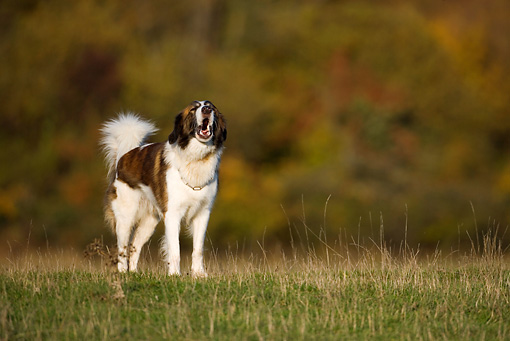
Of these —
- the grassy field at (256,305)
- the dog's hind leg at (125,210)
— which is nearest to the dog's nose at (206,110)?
the dog's hind leg at (125,210)

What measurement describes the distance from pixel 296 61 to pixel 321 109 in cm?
409

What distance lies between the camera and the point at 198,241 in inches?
330

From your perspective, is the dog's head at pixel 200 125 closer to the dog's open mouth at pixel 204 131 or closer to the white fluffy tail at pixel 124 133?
the dog's open mouth at pixel 204 131

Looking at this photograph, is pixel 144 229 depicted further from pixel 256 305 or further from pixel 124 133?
pixel 256 305

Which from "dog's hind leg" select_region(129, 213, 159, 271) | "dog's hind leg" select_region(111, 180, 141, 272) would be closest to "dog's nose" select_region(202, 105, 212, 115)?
"dog's hind leg" select_region(111, 180, 141, 272)

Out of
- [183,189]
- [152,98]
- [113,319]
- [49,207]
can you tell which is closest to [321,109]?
[152,98]

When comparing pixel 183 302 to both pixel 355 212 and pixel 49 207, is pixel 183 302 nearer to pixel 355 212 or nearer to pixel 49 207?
pixel 355 212

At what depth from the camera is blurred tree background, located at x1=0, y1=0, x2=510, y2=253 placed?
1080 inches

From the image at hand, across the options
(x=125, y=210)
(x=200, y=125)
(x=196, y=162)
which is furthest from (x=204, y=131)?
(x=125, y=210)

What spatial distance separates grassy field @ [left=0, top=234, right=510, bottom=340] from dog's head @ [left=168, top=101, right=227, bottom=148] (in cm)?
154

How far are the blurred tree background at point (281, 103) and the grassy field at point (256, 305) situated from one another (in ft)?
55.6

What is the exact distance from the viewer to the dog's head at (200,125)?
8219 millimetres

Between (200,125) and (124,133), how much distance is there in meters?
1.84

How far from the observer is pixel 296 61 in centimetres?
3828
